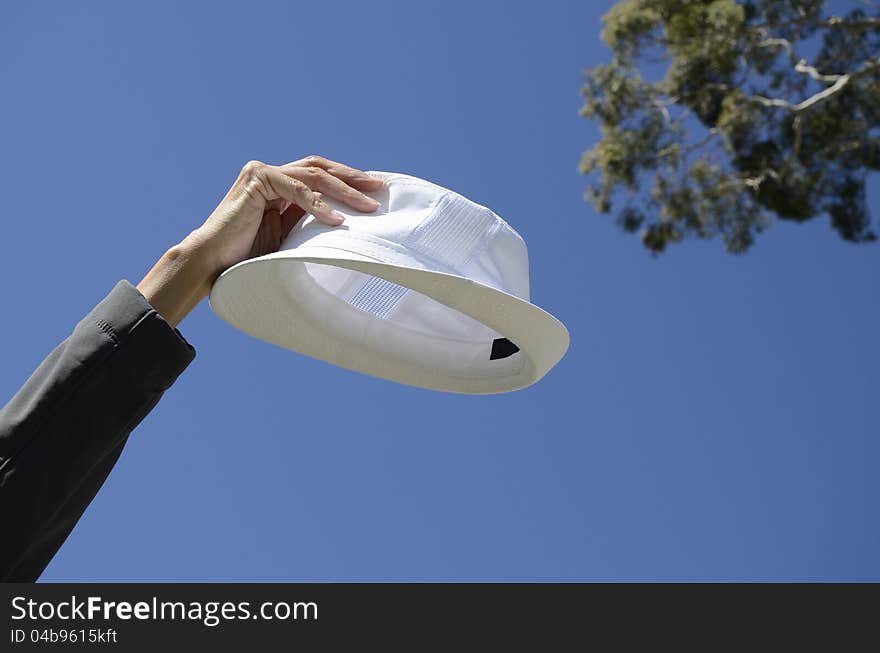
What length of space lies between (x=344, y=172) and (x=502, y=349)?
339 mm

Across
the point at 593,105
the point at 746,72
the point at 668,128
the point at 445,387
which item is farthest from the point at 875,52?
the point at 445,387

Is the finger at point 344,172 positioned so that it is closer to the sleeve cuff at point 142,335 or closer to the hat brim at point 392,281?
the hat brim at point 392,281

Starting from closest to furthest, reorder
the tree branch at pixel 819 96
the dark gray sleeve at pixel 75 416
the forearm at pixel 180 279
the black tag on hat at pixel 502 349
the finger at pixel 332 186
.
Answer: the dark gray sleeve at pixel 75 416, the forearm at pixel 180 279, the finger at pixel 332 186, the black tag on hat at pixel 502 349, the tree branch at pixel 819 96

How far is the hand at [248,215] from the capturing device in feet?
3.76

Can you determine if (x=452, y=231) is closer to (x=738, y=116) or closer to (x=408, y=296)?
(x=408, y=296)

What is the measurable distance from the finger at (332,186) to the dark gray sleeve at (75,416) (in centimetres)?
28

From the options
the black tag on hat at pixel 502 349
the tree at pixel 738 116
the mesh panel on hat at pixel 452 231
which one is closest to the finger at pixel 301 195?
the mesh panel on hat at pixel 452 231

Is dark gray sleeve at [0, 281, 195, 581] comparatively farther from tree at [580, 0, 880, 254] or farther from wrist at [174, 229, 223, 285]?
tree at [580, 0, 880, 254]

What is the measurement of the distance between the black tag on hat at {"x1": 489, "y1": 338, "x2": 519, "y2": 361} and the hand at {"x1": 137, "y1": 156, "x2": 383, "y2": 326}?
0.97 ft

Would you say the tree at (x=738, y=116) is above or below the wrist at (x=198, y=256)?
above

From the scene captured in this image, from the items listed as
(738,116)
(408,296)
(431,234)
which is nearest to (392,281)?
(431,234)

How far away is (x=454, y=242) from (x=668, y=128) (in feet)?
25.8

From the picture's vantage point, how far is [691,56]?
8.19m
